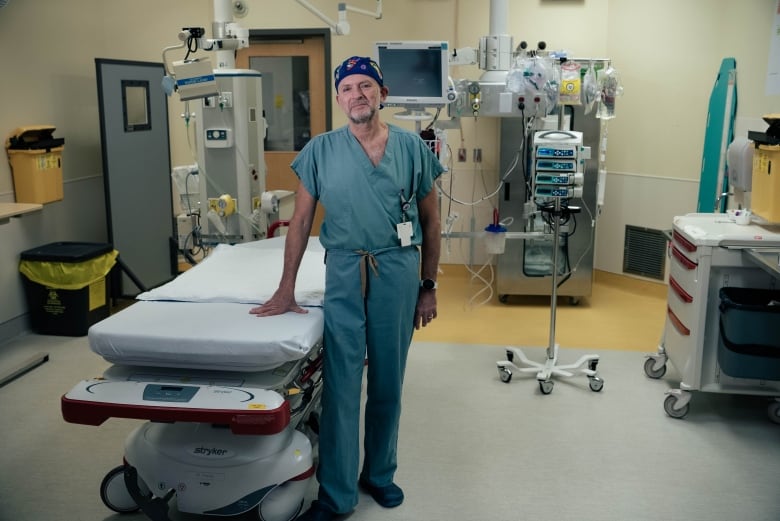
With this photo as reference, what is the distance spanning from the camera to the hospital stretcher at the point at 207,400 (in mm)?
2540

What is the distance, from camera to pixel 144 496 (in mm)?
2756

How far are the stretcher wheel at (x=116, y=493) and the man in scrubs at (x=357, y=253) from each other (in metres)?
0.67

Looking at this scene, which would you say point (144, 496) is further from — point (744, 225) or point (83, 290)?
point (744, 225)

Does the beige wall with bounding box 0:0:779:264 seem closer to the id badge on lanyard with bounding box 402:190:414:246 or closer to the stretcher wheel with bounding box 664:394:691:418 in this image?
the stretcher wheel with bounding box 664:394:691:418

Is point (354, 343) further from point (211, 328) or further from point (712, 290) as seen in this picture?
point (712, 290)

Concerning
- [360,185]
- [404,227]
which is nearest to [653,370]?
[404,227]

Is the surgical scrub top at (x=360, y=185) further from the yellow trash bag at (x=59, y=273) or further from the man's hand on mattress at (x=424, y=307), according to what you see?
the yellow trash bag at (x=59, y=273)

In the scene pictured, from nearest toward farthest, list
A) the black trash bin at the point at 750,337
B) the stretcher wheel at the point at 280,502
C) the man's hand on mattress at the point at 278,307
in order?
the stretcher wheel at the point at 280,502, the man's hand on mattress at the point at 278,307, the black trash bin at the point at 750,337

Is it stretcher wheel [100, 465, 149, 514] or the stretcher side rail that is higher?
the stretcher side rail

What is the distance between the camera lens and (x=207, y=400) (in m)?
2.53

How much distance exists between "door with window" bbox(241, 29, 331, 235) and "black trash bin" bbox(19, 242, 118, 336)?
1959 mm

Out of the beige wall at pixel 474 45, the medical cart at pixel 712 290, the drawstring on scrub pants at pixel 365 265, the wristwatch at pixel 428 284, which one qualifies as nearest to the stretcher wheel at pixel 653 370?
the medical cart at pixel 712 290

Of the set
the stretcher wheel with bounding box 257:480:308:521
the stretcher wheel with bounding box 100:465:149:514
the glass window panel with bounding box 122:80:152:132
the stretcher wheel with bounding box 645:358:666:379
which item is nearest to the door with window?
the glass window panel with bounding box 122:80:152:132

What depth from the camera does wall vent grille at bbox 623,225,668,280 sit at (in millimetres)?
5957
